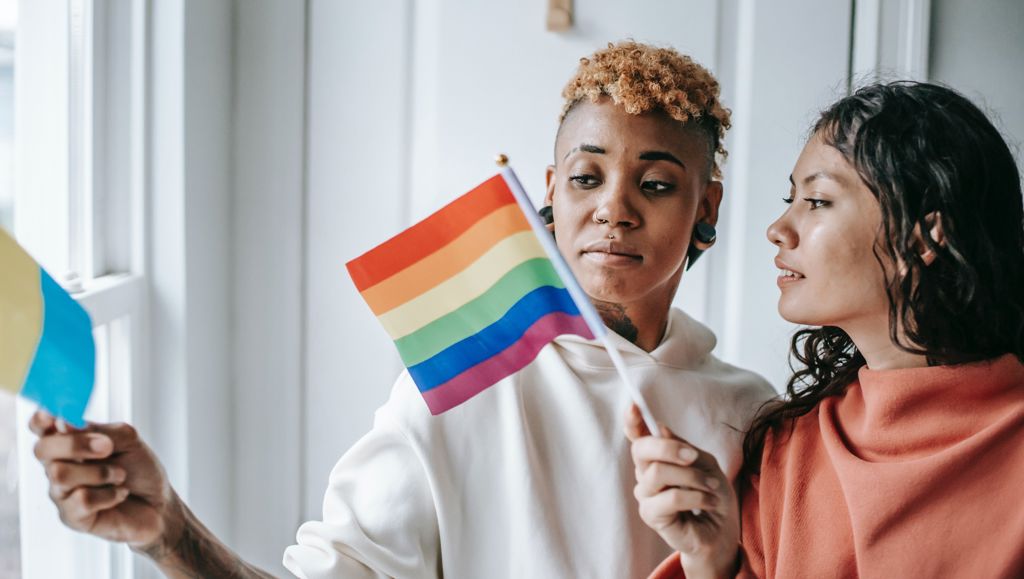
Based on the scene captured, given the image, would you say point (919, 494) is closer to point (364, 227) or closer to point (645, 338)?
point (645, 338)

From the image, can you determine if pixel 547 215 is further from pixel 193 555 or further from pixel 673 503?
pixel 193 555

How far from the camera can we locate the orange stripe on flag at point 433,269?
3.08ft

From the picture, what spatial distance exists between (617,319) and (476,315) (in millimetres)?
306

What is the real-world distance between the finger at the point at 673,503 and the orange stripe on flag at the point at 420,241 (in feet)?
1.07

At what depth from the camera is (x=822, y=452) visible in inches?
43.3

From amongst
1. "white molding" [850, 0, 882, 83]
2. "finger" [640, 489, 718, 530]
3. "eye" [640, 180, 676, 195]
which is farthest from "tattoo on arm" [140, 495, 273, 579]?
"white molding" [850, 0, 882, 83]

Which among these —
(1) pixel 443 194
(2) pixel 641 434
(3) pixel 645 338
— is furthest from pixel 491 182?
(1) pixel 443 194

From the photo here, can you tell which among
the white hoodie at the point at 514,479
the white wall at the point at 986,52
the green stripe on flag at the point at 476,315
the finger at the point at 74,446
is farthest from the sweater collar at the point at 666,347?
the white wall at the point at 986,52

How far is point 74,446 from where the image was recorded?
0.73 metres

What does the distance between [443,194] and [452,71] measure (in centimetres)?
20

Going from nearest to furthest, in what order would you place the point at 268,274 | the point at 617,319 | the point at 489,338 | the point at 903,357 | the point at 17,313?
the point at 17,313, the point at 489,338, the point at 903,357, the point at 617,319, the point at 268,274

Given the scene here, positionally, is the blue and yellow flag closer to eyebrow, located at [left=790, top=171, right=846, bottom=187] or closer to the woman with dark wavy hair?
the woman with dark wavy hair

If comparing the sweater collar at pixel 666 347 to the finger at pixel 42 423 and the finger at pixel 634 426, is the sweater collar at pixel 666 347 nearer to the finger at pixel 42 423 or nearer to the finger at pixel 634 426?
the finger at pixel 634 426

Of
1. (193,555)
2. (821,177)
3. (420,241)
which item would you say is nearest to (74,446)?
(193,555)
